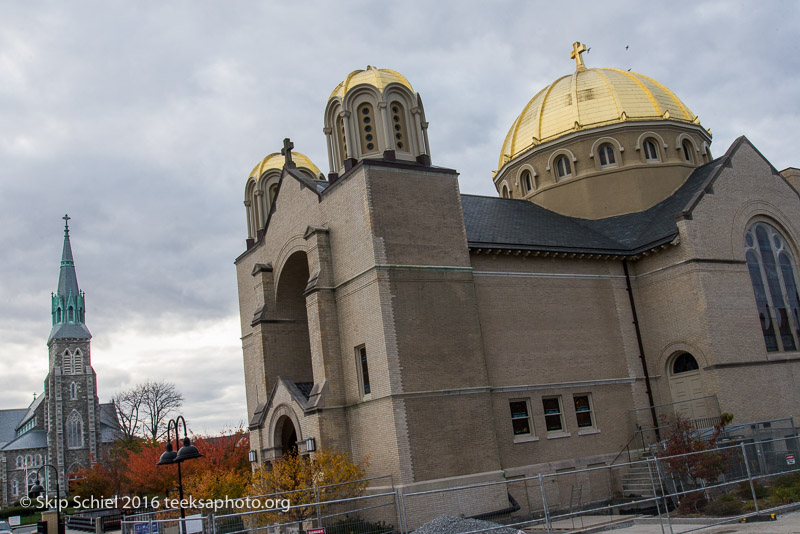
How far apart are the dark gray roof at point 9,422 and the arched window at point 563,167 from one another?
9909cm

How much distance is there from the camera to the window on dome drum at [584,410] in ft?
86.9

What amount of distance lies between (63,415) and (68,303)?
50.6 ft

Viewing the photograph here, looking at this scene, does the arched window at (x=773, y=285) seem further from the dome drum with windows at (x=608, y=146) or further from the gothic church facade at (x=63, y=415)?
the gothic church facade at (x=63, y=415)

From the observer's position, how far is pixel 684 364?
92.6ft

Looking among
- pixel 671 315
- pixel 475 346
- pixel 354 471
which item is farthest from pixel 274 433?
pixel 671 315

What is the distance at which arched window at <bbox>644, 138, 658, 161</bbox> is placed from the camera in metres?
35.0

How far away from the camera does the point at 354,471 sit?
22.4 m

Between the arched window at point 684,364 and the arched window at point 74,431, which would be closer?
the arched window at point 684,364

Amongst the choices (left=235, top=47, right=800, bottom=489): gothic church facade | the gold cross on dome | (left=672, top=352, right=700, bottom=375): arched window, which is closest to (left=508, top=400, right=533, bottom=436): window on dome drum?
(left=235, top=47, right=800, bottom=489): gothic church facade

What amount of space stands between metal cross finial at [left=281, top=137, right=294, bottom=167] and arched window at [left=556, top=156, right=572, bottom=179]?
44.1 feet

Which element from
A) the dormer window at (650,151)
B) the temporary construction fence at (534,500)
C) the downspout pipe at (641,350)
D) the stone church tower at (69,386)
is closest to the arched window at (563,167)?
the dormer window at (650,151)

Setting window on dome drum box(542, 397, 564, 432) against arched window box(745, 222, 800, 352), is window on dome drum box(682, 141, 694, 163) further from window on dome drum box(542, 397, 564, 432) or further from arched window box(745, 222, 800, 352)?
window on dome drum box(542, 397, 564, 432)

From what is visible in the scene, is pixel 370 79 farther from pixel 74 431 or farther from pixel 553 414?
pixel 74 431

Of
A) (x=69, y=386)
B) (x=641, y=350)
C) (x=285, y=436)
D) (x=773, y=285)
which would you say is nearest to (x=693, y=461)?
(x=641, y=350)
